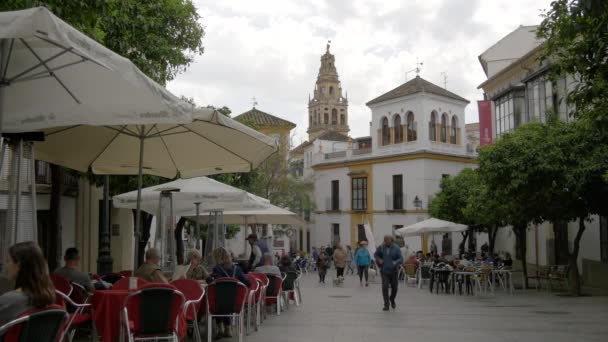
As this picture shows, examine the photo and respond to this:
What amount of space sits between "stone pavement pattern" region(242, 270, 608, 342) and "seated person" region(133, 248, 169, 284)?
2292 millimetres

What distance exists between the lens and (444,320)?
41.5 ft

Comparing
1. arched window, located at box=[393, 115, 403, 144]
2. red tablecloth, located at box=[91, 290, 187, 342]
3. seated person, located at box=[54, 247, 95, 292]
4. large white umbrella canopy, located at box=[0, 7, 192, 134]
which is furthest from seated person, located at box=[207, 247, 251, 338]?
arched window, located at box=[393, 115, 403, 144]

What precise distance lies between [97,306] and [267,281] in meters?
5.26

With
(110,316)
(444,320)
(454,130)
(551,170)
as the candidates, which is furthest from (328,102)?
(110,316)

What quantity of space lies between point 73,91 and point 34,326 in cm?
278

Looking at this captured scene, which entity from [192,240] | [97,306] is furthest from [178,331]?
[192,240]

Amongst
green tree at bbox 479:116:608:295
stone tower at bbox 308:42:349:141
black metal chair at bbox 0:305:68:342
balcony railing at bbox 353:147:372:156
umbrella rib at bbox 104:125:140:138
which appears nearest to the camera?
black metal chair at bbox 0:305:68:342

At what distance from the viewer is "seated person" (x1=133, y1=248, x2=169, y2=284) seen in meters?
7.85

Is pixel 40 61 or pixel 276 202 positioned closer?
pixel 40 61

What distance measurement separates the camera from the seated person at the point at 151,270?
7.85 meters

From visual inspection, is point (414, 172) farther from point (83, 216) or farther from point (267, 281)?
point (267, 281)

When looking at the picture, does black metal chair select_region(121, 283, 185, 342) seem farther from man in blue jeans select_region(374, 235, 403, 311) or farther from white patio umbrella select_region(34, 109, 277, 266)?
man in blue jeans select_region(374, 235, 403, 311)

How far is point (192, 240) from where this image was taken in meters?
38.2

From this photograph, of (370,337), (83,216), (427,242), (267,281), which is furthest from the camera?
(427,242)
